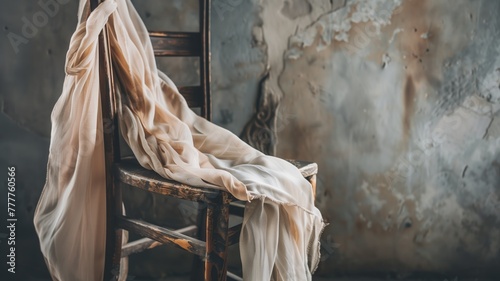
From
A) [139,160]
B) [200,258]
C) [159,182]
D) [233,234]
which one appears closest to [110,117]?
[139,160]

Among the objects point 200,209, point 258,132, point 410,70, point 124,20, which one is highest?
point 124,20

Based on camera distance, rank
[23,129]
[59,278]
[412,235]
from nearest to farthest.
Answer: [59,278], [23,129], [412,235]

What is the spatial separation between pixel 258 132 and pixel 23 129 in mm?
846

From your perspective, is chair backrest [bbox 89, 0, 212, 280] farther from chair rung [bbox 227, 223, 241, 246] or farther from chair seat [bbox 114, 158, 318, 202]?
chair rung [bbox 227, 223, 241, 246]

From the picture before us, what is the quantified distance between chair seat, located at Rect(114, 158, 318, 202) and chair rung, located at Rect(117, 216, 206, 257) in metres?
0.11

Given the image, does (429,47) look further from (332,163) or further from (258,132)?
(258,132)

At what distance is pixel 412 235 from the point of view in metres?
1.98

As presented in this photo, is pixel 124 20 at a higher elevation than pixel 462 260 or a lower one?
higher

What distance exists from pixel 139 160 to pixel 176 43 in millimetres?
446

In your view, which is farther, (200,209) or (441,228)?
(441,228)

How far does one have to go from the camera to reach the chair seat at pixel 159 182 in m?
1.12

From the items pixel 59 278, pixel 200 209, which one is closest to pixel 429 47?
pixel 200 209

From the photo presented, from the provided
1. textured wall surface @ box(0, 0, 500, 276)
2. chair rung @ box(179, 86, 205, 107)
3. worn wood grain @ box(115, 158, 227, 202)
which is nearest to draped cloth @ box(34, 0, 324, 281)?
worn wood grain @ box(115, 158, 227, 202)

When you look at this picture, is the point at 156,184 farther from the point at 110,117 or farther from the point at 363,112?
Result: the point at 363,112
